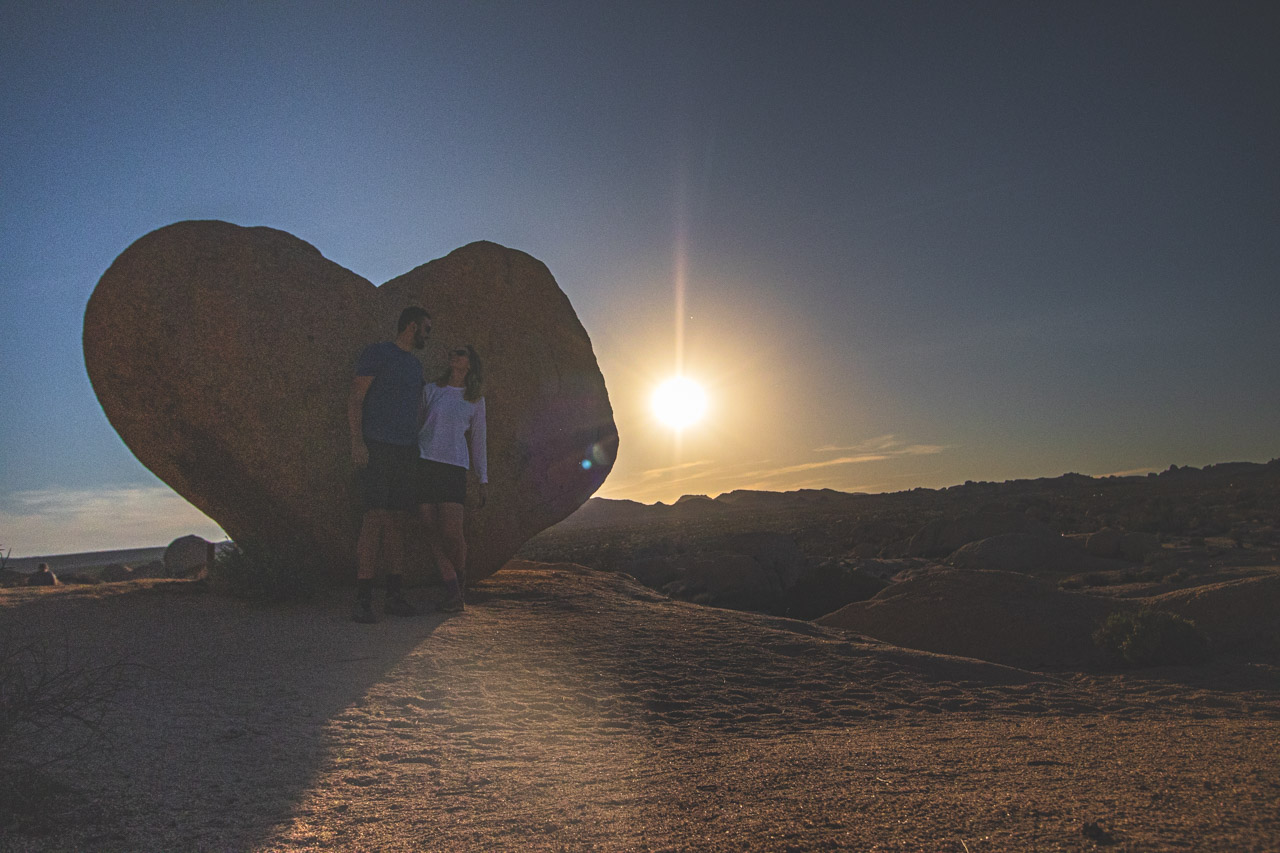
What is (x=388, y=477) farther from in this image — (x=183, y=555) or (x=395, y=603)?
(x=183, y=555)

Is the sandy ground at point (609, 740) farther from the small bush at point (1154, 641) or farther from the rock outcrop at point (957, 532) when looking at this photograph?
the rock outcrop at point (957, 532)

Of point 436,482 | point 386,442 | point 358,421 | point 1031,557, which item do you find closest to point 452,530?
point 436,482

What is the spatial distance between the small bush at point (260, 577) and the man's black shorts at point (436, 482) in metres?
1.19

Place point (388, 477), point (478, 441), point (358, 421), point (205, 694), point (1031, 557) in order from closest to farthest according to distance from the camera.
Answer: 1. point (205, 694)
2. point (358, 421)
3. point (388, 477)
4. point (478, 441)
5. point (1031, 557)

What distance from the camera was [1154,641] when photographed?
24.5 feet

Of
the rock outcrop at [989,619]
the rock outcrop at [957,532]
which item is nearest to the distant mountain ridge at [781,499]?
the rock outcrop at [957,532]

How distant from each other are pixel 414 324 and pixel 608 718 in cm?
395

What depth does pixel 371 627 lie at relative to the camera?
5.97 meters

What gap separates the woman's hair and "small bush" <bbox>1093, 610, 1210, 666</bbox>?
6.70 metres

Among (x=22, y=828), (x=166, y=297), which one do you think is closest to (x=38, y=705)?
(x=22, y=828)

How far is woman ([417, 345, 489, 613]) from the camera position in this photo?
267 inches

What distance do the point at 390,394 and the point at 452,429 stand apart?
61 centimetres

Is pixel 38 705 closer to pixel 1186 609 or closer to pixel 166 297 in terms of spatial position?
pixel 166 297

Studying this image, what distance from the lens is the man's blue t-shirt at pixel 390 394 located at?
657 cm
